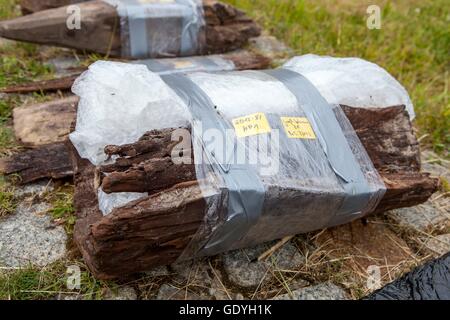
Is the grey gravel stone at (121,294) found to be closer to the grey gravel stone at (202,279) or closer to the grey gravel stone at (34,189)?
the grey gravel stone at (202,279)

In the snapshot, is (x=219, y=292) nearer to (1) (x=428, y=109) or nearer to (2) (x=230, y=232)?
(2) (x=230, y=232)

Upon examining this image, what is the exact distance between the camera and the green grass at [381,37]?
392 cm

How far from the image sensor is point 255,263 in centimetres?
209

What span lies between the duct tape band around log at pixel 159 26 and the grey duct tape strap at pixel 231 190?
1437 mm

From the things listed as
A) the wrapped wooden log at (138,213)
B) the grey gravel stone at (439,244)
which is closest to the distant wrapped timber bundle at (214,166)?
the wrapped wooden log at (138,213)

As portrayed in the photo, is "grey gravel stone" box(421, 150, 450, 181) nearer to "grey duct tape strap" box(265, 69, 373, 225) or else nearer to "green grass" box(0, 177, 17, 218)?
"grey duct tape strap" box(265, 69, 373, 225)

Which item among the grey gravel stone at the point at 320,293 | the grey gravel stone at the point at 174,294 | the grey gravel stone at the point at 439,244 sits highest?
the grey gravel stone at the point at 174,294

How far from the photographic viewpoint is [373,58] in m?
4.04

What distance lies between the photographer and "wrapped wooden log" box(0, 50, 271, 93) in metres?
2.90

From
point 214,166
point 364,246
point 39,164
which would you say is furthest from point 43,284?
point 364,246

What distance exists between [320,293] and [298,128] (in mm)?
703

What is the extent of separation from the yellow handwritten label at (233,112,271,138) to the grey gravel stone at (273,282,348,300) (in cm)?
69
